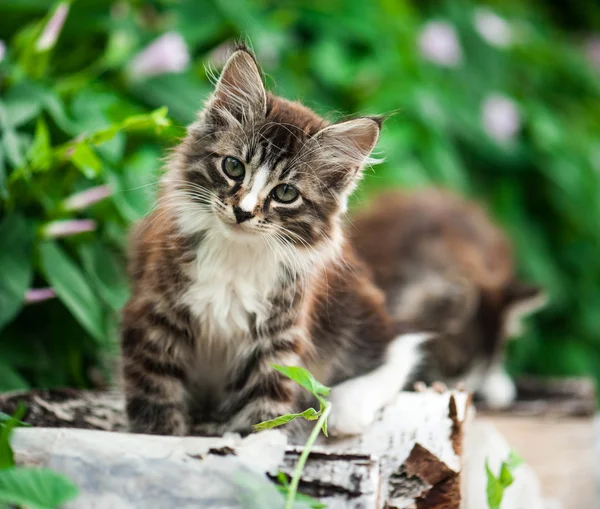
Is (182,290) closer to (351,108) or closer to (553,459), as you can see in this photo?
(553,459)

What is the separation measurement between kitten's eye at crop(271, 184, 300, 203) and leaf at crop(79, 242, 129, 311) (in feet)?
2.75

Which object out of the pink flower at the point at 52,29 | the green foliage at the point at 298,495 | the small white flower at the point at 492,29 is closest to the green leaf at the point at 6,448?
the green foliage at the point at 298,495

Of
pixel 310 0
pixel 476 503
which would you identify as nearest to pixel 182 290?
pixel 476 503

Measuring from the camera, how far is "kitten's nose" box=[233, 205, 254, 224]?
1.60 metres

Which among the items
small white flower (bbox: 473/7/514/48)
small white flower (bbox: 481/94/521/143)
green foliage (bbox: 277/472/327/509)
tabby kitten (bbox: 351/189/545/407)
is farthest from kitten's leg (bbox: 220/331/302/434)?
small white flower (bbox: 473/7/514/48)

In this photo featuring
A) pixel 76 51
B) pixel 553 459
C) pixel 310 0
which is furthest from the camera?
pixel 310 0

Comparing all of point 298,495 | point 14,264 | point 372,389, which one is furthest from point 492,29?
point 298,495

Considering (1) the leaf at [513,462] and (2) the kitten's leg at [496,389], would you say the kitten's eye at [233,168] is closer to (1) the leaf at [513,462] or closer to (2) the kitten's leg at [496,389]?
(1) the leaf at [513,462]

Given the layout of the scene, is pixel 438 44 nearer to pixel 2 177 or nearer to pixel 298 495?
pixel 2 177

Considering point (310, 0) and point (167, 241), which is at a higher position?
point (310, 0)

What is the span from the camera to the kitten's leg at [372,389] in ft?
5.90

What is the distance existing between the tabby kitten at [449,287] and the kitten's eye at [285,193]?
1.14 meters

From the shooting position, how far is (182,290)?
173 centimetres

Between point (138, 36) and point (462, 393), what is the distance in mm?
2149
